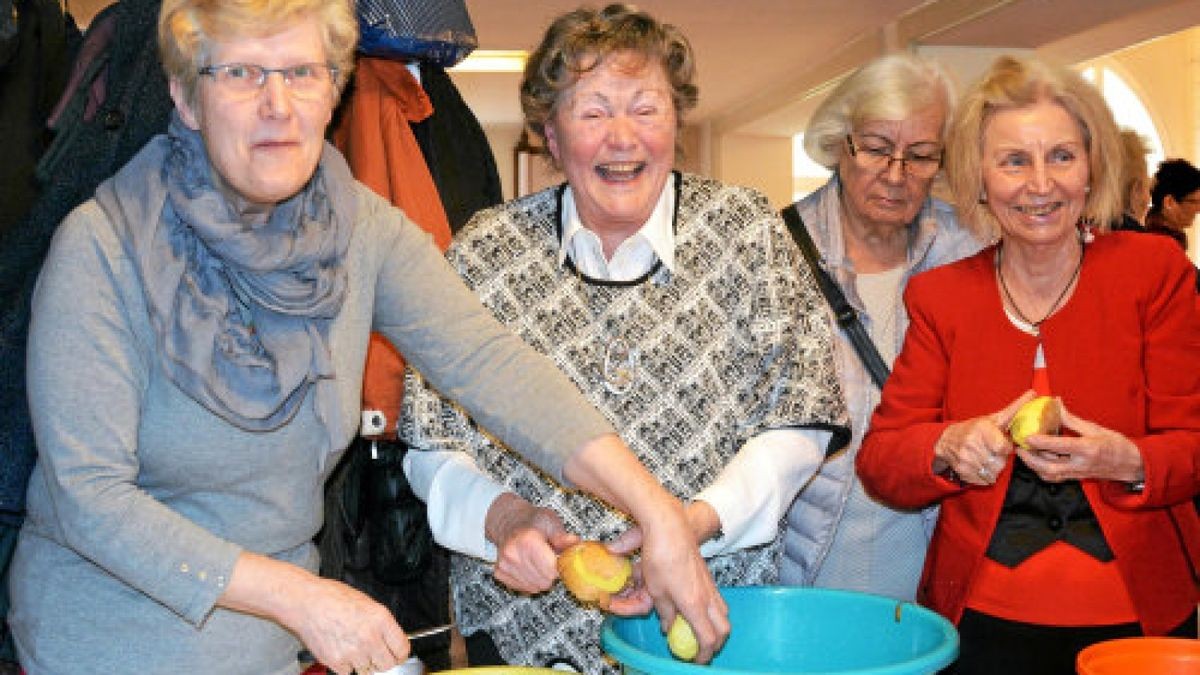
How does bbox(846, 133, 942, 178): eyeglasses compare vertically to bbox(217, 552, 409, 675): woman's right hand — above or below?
above

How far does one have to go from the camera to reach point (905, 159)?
7.88 feet

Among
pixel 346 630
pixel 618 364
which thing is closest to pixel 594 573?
pixel 346 630

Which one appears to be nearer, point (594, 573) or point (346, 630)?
point (346, 630)

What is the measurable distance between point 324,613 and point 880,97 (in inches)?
61.4

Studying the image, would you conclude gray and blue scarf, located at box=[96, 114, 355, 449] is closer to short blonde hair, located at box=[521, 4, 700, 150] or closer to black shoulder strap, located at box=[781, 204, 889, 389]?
short blonde hair, located at box=[521, 4, 700, 150]

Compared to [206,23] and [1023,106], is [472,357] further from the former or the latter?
[1023,106]

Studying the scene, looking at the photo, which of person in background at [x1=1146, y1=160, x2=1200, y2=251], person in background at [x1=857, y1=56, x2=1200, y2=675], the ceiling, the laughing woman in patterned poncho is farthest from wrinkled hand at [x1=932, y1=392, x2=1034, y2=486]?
the ceiling

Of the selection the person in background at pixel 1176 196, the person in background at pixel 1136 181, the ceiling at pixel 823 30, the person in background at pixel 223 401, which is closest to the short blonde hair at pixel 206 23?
the person in background at pixel 223 401

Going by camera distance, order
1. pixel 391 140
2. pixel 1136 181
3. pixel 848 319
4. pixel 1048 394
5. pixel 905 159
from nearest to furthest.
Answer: pixel 1048 394 < pixel 848 319 < pixel 905 159 < pixel 391 140 < pixel 1136 181

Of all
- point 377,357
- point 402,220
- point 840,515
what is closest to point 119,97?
point 402,220

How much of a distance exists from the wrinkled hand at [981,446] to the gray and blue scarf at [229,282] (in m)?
0.86

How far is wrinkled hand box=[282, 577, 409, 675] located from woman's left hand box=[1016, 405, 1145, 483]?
0.90 metres

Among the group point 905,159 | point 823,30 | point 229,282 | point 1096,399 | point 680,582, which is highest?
point 823,30

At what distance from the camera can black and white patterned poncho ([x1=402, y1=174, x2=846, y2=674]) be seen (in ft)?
5.99
